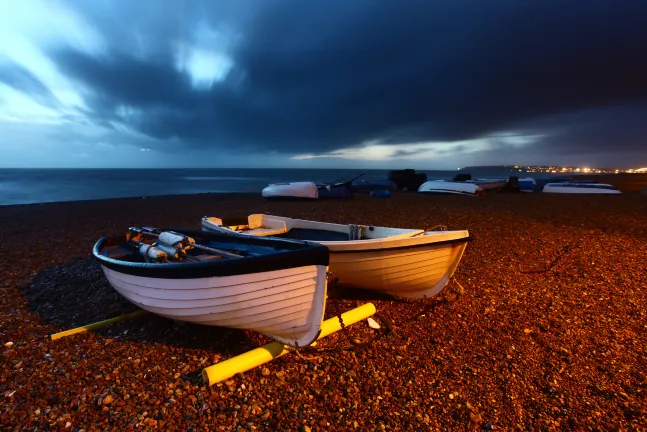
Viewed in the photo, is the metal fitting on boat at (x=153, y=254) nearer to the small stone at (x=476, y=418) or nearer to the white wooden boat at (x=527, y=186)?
the small stone at (x=476, y=418)

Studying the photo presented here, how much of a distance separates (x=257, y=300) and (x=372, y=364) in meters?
1.74

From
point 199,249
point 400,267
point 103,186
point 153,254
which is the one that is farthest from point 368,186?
point 103,186

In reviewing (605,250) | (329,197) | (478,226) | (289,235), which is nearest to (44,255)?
(289,235)

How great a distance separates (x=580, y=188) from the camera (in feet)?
99.1

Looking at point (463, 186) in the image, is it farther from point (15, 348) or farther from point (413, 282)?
point (15, 348)

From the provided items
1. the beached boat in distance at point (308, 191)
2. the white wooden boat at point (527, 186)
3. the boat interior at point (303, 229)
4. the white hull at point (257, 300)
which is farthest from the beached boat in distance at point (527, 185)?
the white hull at point (257, 300)

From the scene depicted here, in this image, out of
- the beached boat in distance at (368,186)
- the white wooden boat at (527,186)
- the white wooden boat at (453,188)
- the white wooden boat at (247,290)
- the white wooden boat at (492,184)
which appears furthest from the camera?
the white wooden boat at (527,186)

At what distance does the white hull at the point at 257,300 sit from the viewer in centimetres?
403

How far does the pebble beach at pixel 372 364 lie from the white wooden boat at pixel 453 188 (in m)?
20.2

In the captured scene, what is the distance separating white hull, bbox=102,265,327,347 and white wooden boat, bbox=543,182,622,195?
3462 centimetres

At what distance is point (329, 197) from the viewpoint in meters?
26.8

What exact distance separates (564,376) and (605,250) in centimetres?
756

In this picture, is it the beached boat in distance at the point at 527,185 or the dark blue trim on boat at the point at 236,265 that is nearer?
the dark blue trim on boat at the point at 236,265

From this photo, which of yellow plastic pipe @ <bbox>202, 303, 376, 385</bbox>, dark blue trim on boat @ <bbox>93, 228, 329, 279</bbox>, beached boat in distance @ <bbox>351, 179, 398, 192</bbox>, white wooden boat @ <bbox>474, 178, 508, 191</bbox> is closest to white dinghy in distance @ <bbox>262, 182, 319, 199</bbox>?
beached boat in distance @ <bbox>351, 179, 398, 192</bbox>
